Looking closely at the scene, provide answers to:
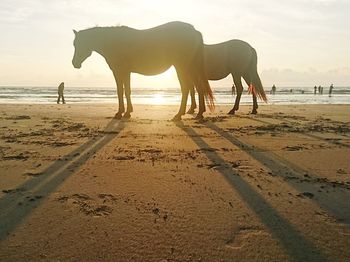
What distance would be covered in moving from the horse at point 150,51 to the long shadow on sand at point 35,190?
497 centimetres

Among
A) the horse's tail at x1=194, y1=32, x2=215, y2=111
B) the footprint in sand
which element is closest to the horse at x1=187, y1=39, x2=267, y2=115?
the horse's tail at x1=194, y1=32, x2=215, y2=111

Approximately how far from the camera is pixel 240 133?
6930 mm

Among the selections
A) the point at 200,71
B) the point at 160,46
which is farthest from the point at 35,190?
the point at 200,71

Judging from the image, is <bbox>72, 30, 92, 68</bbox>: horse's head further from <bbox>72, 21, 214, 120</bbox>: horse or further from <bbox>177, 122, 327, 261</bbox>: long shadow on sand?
<bbox>177, 122, 327, 261</bbox>: long shadow on sand

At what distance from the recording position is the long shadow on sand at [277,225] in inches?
81.4

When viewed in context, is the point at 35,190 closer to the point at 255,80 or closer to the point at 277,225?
the point at 277,225

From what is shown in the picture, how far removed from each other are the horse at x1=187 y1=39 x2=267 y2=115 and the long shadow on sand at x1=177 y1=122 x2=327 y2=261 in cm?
870

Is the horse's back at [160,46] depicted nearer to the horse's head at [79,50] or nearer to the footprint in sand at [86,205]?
the horse's head at [79,50]

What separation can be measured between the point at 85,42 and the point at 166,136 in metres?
5.16

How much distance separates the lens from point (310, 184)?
3.47 meters

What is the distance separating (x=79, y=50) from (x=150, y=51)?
2.13 m

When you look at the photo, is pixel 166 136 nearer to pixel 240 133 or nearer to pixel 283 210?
pixel 240 133

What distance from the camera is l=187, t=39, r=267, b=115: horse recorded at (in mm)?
12234

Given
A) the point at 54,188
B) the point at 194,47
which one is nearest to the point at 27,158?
the point at 54,188
